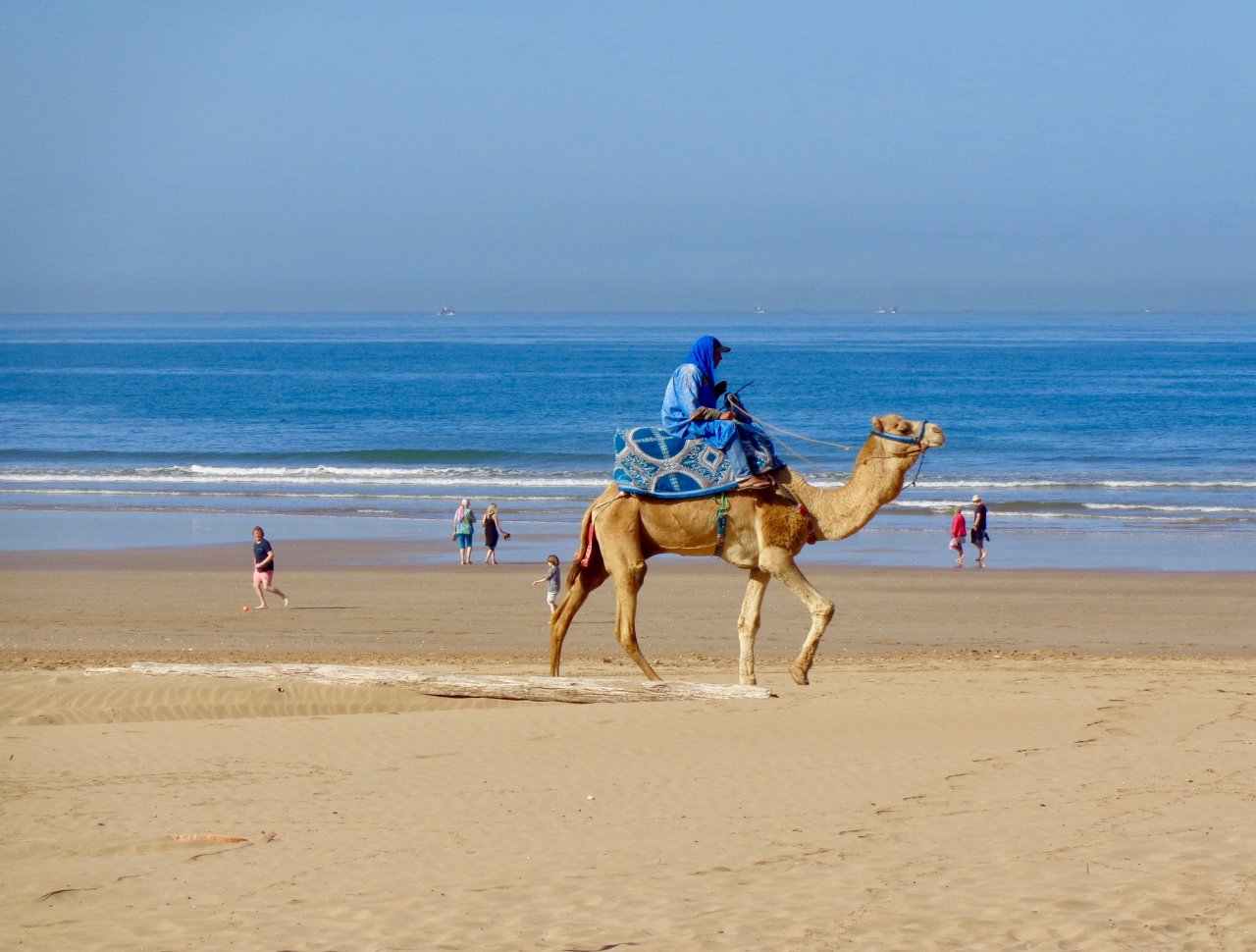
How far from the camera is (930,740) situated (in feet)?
34.8

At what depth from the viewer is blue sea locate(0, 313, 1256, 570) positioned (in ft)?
101

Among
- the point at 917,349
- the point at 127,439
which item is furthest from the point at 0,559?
the point at 917,349

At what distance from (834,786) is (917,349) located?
442 feet

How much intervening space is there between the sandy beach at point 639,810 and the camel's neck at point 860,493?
4.80 ft

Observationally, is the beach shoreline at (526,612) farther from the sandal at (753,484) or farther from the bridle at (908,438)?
the bridle at (908,438)

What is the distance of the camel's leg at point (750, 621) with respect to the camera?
1263cm

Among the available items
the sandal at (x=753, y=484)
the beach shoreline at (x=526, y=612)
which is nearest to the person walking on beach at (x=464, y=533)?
the beach shoreline at (x=526, y=612)

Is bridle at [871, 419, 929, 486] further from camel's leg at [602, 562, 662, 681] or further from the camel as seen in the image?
camel's leg at [602, 562, 662, 681]

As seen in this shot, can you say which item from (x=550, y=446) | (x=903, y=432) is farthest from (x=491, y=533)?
(x=550, y=446)

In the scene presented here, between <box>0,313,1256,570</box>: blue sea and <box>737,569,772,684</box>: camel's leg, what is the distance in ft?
44.5

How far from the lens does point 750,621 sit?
12648mm

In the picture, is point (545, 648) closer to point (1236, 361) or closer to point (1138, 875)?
point (1138, 875)

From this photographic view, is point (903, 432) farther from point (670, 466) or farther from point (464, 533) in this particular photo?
point (464, 533)

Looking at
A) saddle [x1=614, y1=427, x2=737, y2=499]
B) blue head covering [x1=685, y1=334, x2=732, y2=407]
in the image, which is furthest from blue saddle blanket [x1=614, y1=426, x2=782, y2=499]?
blue head covering [x1=685, y1=334, x2=732, y2=407]
